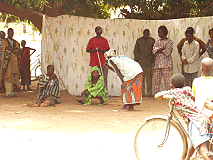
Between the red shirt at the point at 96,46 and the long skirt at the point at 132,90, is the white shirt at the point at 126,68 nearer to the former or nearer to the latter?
the long skirt at the point at 132,90

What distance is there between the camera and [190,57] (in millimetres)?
9578

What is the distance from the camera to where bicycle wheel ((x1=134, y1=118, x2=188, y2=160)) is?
3.94m

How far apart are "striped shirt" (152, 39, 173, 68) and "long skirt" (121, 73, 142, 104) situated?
7.43 feet

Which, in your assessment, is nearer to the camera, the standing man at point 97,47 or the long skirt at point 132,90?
the long skirt at point 132,90

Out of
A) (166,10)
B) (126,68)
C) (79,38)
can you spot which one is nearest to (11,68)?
(79,38)

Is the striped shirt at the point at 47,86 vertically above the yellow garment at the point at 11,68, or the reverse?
the yellow garment at the point at 11,68

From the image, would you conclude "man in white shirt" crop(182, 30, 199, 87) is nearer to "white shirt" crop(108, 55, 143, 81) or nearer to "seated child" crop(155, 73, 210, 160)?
"white shirt" crop(108, 55, 143, 81)

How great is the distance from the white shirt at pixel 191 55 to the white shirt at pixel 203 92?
18.5ft

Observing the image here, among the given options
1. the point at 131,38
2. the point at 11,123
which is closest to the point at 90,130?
the point at 11,123

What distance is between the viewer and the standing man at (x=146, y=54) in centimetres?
1015

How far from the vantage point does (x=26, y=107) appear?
8289mm

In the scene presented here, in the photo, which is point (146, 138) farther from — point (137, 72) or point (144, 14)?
point (144, 14)

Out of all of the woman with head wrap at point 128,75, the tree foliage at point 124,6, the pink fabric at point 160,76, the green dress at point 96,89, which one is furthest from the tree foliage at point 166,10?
the woman with head wrap at point 128,75

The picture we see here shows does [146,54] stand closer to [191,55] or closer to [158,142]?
[191,55]
